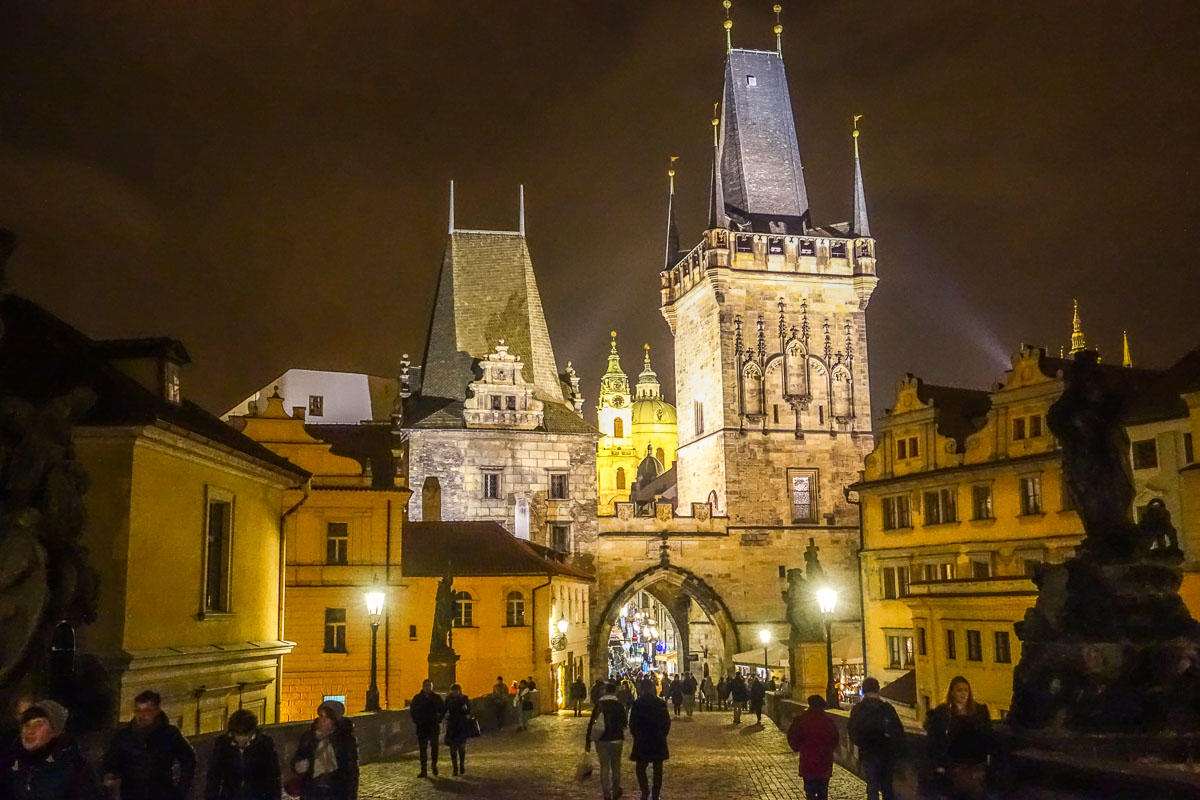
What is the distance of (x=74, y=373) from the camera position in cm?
1538

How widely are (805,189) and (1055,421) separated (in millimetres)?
43714

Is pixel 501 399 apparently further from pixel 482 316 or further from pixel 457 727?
pixel 457 727

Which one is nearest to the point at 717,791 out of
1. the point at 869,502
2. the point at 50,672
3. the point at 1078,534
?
the point at 50,672

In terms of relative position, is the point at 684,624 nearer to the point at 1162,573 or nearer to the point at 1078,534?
the point at 1078,534

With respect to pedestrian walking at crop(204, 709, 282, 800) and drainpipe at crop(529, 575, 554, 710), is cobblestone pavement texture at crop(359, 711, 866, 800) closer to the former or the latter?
pedestrian walking at crop(204, 709, 282, 800)

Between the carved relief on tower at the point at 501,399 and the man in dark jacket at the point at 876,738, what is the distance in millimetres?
34829

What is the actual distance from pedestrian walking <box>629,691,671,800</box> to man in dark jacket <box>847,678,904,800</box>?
1.67m

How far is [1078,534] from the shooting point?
3106cm

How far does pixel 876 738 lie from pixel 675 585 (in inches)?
1489

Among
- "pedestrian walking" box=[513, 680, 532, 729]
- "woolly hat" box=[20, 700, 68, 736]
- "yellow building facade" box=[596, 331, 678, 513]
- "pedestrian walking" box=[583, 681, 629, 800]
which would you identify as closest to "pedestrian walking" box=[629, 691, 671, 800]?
"pedestrian walking" box=[583, 681, 629, 800]

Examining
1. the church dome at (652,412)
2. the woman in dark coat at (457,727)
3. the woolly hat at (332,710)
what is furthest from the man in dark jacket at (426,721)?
the church dome at (652,412)

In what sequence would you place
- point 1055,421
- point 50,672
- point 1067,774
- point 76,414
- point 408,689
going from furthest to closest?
point 408,689 < point 1055,421 < point 76,414 < point 50,672 < point 1067,774

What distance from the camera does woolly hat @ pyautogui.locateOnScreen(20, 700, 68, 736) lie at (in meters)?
6.24

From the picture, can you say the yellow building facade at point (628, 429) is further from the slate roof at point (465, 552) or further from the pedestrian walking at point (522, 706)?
the pedestrian walking at point (522, 706)
